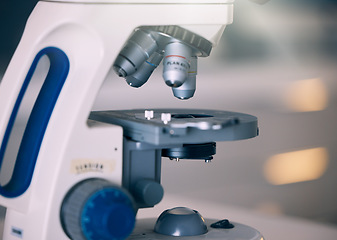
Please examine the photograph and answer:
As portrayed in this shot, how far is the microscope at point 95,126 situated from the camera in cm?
113

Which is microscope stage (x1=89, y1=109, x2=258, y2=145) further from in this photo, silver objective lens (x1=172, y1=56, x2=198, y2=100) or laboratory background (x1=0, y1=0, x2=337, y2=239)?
laboratory background (x1=0, y1=0, x2=337, y2=239)

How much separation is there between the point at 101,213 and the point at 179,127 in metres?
0.20

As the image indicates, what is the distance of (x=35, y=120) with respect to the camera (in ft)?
3.94

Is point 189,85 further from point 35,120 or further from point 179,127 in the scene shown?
point 35,120

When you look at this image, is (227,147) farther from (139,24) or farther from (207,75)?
(139,24)

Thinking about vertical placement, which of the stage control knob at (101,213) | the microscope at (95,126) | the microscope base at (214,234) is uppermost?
the microscope at (95,126)

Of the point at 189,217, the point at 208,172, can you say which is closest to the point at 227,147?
the point at 208,172

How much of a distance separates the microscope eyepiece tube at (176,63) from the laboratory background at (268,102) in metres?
1.16

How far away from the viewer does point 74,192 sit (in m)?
1.12

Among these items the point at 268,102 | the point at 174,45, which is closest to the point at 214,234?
the point at 174,45

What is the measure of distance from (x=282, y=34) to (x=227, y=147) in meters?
0.62

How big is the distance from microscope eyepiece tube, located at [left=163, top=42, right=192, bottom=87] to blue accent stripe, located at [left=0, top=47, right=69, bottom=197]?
0.60ft

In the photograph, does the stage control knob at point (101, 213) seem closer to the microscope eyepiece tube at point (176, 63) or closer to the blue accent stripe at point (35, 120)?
the blue accent stripe at point (35, 120)

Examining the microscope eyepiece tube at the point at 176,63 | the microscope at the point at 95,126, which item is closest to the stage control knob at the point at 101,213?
the microscope at the point at 95,126
